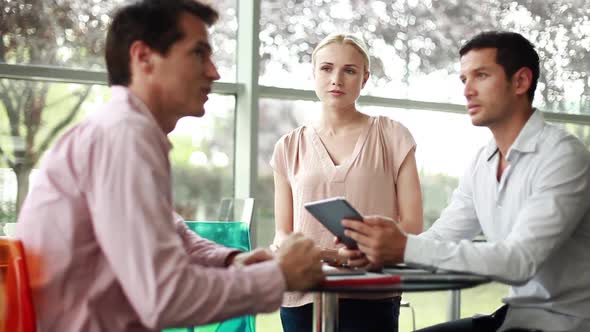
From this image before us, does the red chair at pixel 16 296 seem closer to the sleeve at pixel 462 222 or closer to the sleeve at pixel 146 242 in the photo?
the sleeve at pixel 146 242

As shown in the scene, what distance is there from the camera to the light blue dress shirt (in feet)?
7.40

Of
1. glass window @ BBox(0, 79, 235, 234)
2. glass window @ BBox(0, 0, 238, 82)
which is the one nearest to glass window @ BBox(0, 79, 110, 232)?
glass window @ BBox(0, 79, 235, 234)

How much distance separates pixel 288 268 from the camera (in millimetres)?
1826

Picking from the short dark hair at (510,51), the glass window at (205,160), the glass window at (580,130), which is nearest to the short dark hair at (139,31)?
the short dark hair at (510,51)

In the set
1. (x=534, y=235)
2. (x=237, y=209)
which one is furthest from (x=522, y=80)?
(x=237, y=209)

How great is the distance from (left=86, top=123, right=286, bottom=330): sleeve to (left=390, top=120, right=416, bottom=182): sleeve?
5.03 ft

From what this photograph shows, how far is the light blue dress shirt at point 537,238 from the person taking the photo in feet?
7.40

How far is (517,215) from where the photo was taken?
8.23ft

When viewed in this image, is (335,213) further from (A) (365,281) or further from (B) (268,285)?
(B) (268,285)

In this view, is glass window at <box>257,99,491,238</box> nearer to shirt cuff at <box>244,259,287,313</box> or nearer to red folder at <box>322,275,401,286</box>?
red folder at <box>322,275,401,286</box>

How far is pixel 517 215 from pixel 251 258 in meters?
0.83

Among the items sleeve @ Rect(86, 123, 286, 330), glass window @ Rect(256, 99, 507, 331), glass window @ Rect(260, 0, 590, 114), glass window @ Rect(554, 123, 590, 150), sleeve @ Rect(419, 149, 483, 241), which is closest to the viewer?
sleeve @ Rect(86, 123, 286, 330)

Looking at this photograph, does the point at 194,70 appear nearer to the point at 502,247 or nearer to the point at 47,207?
the point at 47,207

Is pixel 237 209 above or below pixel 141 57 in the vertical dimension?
below
